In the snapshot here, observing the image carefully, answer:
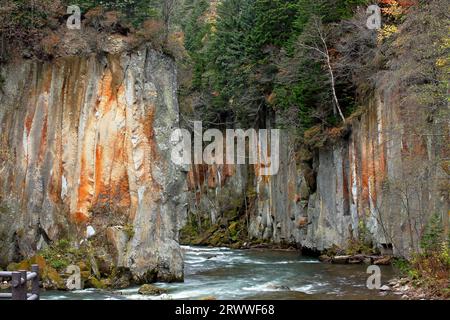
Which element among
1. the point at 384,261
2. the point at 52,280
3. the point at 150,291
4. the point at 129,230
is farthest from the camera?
the point at 384,261

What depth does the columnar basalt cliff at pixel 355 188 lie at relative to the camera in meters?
20.4

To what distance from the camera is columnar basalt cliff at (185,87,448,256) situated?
2042cm

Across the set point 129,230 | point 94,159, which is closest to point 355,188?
point 129,230

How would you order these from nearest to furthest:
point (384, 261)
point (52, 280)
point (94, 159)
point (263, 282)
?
point (52, 280) → point (263, 282) → point (94, 159) → point (384, 261)

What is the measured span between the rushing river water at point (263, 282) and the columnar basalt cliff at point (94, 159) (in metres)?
2.25

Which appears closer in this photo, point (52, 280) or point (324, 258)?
point (52, 280)

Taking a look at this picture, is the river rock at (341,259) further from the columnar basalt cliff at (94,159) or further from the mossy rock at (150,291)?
the mossy rock at (150,291)

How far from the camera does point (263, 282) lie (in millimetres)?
21328

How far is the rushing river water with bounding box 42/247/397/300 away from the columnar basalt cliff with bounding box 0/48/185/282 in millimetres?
2248

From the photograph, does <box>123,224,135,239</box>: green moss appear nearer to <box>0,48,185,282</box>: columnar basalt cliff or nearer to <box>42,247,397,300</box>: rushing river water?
<box>0,48,185,282</box>: columnar basalt cliff

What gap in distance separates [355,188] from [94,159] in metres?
13.8

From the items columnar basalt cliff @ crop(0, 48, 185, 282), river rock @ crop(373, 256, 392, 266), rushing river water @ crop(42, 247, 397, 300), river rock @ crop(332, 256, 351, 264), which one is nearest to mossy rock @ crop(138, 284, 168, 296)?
rushing river water @ crop(42, 247, 397, 300)

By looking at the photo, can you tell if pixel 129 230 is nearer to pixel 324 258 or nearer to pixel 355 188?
pixel 324 258
